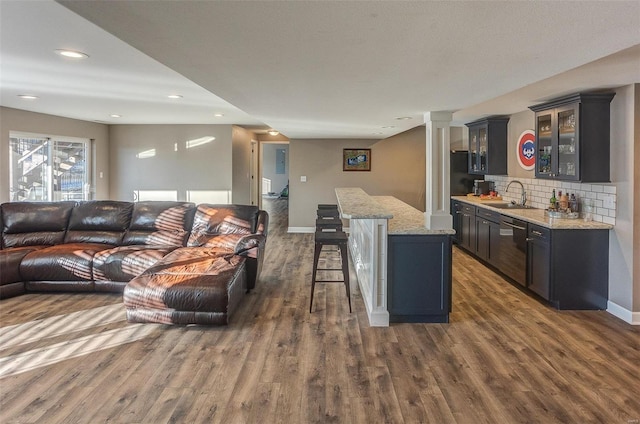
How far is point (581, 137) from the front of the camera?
4066 mm

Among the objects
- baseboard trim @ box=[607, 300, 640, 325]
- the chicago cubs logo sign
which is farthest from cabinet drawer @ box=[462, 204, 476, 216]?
baseboard trim @ box=[607, 300, 640, 325]

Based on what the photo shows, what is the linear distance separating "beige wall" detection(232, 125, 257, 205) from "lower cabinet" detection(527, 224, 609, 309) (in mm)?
6115

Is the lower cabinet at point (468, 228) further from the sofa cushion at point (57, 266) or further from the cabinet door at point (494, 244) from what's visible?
the sofa cushion at point (57, 266)

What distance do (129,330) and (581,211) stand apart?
4.62m

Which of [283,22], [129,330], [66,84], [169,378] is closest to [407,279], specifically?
[169,378]

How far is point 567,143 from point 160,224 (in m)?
4.70

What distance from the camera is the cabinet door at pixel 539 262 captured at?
4199 millimetres

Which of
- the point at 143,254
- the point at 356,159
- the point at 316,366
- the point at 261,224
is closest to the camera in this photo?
the point at 316,366

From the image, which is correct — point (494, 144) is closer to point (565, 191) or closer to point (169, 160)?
point (565, 191)

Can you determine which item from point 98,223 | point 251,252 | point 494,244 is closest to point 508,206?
point 494,244

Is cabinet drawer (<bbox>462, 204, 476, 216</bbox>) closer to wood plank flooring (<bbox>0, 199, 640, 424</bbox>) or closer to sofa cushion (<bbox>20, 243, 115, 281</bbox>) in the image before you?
wood plank flooring (<bbox>0, 199, 640, 424</bbox>)

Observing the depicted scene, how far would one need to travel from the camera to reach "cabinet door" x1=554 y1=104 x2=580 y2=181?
4129 mm

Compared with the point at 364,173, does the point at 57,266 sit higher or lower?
lower

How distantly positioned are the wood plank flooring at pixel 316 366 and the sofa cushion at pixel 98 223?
96 centimetres
